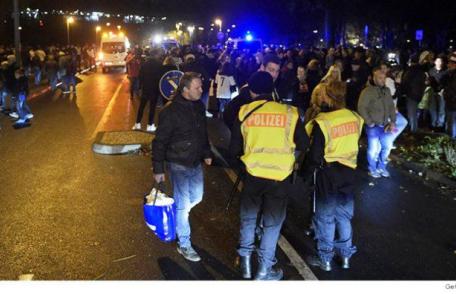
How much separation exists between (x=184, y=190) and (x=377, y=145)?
4.29 meters

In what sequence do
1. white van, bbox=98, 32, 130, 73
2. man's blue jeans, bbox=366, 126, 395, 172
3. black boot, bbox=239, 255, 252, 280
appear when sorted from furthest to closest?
1. white van, bbox=98, 32, 130, 73
2. man's blue jeans, bbox=366, 126, 395, 172
3. black boot, bbox=239, 255, 252, 280

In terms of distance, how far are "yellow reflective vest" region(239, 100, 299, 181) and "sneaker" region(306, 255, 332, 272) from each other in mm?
1160

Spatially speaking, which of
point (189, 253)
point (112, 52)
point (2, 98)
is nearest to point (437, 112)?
point (189, 253)

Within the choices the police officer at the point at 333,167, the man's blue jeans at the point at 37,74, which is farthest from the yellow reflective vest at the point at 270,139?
the man's blue jeans at the point at 37,74

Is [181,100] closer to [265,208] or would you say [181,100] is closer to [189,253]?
[265,208]

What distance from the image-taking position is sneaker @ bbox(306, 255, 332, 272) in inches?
195

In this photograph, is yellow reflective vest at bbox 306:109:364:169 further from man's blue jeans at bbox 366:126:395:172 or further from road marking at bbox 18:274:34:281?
man's blue jeans at bbox 366:126:395:172

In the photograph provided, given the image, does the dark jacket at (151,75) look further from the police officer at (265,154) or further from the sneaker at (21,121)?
the police officer at (265,154)

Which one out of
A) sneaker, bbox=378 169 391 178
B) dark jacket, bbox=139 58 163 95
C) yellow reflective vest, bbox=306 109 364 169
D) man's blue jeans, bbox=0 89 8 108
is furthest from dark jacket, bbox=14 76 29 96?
yellow reflective vest, bbox=306 109 364 169

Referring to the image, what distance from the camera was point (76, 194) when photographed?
7.30 meters

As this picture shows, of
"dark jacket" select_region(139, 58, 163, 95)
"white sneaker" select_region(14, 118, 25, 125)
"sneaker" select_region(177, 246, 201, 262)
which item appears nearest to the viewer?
"sneaker" select_region(177, 246, 201, 262)

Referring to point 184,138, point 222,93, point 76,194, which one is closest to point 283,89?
point 222,93

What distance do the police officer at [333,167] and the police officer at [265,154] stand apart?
1.15 feet

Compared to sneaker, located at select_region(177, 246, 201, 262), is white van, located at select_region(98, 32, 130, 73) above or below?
above
